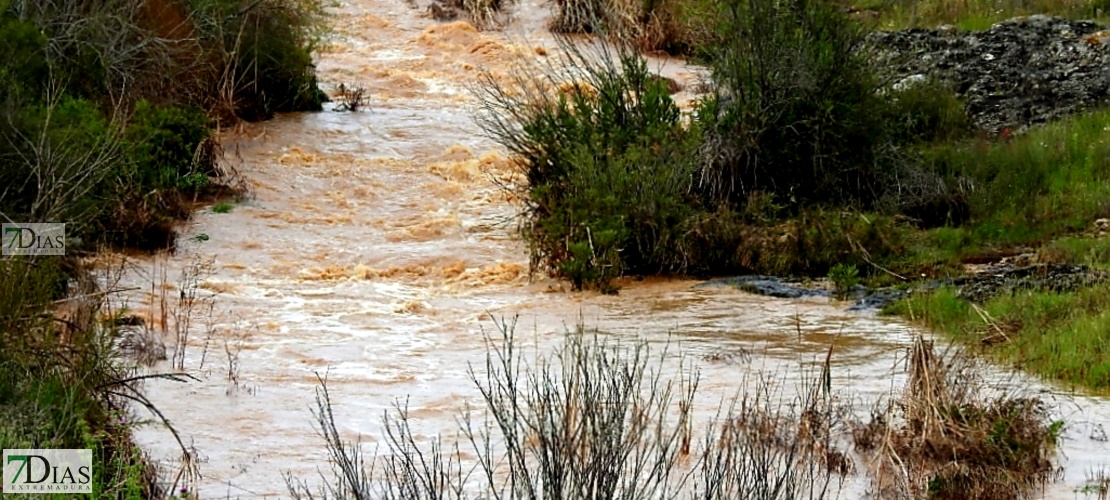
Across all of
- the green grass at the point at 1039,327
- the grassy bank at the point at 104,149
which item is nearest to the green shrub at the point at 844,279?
the green grass at the point at 1039,327

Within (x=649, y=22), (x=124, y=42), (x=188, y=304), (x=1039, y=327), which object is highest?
(x=649, y=22)

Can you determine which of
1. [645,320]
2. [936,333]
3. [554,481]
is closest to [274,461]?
[554,481]

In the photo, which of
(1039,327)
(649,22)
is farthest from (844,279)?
(649,22)

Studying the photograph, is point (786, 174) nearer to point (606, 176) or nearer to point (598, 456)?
point (606, 176)

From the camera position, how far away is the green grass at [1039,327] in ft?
30.4

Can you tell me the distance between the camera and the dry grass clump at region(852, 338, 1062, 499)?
709cm

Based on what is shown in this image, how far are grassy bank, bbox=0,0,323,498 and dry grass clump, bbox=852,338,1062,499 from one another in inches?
145

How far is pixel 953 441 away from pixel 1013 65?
10949 millimetres

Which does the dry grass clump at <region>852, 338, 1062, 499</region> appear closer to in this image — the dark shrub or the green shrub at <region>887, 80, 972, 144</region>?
the green shrub at <region>887, 80, 972, 144</region>

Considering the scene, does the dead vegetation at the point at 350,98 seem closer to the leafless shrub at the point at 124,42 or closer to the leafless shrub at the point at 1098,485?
the leafless shrub at the point at 124,42

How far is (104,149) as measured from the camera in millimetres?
9898

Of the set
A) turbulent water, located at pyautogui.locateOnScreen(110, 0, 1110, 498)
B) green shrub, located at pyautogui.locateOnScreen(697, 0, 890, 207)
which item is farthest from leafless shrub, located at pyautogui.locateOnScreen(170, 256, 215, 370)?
green shrub, located at pyautogui.locateOnScreen(697, 0, 890, 207)

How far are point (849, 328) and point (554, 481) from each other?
6.05 metres

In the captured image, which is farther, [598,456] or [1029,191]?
[1029,191]
